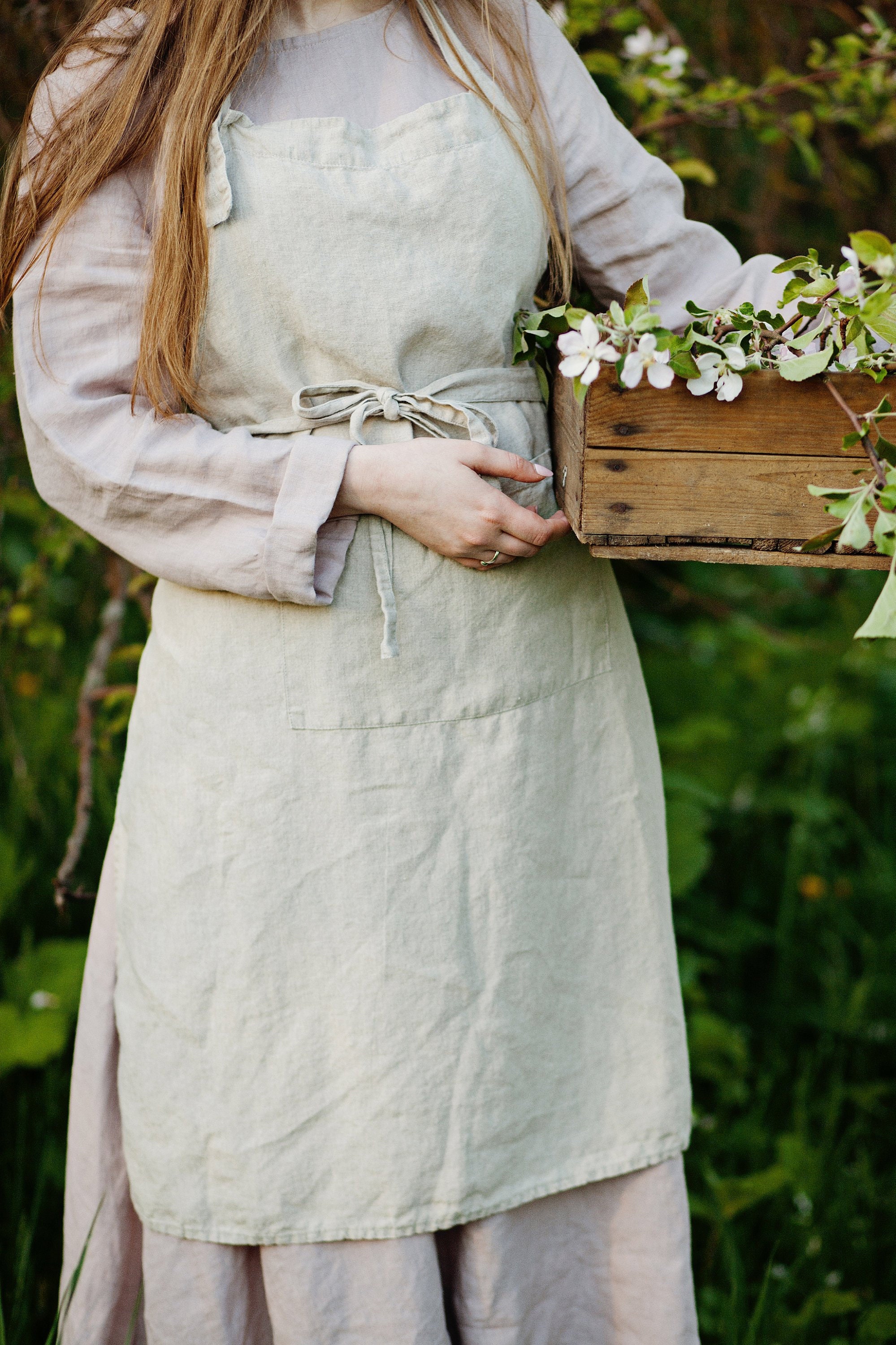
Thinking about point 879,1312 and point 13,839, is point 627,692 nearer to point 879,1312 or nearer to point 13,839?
point 879,1312

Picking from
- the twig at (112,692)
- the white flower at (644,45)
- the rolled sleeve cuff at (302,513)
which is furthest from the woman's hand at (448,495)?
the white flower at (644,45)

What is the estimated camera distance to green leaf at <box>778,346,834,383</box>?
3.15 feet

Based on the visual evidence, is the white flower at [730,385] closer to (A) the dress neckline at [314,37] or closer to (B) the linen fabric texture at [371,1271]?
(A) the dress neckline at [314,37]

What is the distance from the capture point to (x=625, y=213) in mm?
1274

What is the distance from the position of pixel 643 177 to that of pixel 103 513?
0.69 meters

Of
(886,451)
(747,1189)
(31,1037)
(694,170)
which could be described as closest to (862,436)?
(886,451)

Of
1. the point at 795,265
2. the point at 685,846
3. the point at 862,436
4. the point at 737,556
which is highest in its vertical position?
the point at 795,265

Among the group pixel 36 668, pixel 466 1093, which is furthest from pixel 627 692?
pixel 36 668

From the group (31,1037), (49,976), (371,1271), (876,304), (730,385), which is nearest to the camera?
(876,304)

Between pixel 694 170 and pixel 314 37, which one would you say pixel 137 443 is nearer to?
pixel 314 37

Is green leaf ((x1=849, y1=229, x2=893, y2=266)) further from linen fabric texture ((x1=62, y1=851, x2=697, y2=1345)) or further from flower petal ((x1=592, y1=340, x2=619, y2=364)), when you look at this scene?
linen fabric texture ((x1=62, y1=851, x2=697, y2=1345))

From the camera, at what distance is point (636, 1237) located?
1.34 metres

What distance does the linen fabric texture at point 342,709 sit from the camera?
3.69 feet

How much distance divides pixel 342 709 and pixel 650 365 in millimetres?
448
